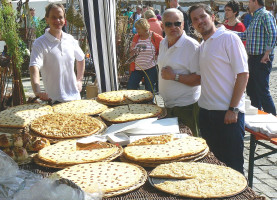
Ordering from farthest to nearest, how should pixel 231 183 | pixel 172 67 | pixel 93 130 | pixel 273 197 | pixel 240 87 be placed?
pixel 273 197 → pixel 172 67 → pixel 240 87 → pixel 93 130 → pixel 231 183

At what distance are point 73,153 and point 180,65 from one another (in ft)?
4.59

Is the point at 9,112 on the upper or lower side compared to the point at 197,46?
lower

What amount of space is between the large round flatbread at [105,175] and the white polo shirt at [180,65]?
140cm

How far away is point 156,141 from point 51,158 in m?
0.68

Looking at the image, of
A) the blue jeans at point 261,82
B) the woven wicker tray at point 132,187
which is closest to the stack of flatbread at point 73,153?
the woven wicker tray at point 132,187

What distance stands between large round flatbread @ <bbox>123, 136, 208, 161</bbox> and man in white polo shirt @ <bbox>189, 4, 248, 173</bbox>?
65cm

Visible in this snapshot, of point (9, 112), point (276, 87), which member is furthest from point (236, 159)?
point (276, 87)

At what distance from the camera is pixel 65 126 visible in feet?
8.91

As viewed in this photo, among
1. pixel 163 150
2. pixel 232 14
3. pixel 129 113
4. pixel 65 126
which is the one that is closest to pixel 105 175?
pixel 163 150

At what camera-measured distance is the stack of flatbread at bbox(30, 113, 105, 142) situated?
102 inches

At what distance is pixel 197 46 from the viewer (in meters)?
3.29

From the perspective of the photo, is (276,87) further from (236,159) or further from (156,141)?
(156,141)

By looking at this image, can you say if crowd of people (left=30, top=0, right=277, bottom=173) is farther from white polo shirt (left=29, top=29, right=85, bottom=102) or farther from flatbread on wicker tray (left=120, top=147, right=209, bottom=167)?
flatbread on wicker tray (left=120, top=147, right=209, bottom=167)

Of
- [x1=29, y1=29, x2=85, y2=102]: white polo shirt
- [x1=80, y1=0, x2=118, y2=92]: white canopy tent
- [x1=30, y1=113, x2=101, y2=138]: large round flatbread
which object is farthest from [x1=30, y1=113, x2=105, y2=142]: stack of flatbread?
[x1=80, y1=0, x2=118, y2=92]: white canopy tent
